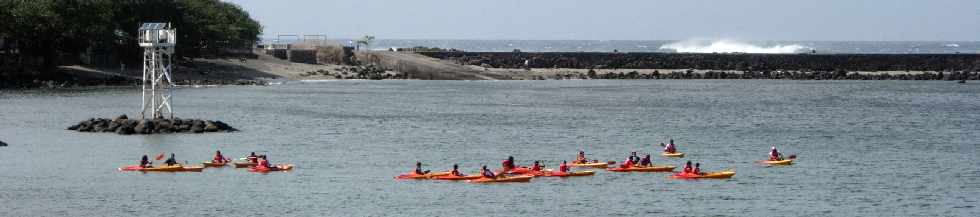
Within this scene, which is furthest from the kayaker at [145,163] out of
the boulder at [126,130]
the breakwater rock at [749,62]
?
the breakwater rock at [749,62]

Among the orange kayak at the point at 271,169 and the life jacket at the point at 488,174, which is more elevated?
the life jacket at the point at 488,174

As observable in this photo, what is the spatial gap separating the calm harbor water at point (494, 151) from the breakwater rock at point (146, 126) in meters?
1.26

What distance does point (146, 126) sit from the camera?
7875 cm

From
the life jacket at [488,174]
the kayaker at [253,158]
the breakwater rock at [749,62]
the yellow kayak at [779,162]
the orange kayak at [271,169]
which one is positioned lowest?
the orange kayak at [271,169]

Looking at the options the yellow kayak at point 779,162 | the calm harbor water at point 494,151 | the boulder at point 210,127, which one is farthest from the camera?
the boulder at point 210,127

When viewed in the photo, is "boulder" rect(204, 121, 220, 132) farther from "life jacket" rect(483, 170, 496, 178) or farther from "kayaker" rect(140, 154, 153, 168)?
"life jacket" rect(483, 170, 496, 178)

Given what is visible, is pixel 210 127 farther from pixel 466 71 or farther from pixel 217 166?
pixel 466 71

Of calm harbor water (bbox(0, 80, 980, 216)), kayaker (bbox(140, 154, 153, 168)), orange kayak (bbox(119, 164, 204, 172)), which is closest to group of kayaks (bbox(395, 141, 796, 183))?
calm harbor water (bbox(0, 80, 980, 216))

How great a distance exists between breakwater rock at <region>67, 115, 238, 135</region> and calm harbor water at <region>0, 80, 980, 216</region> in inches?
49.5

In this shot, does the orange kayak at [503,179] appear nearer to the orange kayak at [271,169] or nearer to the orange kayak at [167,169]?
the orange kayak at [271,169]

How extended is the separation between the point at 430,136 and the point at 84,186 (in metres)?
27.9

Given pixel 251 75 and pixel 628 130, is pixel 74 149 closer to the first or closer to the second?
pixel 628 130

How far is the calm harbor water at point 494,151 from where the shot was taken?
5419 centimetres

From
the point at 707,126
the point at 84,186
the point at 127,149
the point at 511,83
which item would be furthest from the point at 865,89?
the point at 84,186
